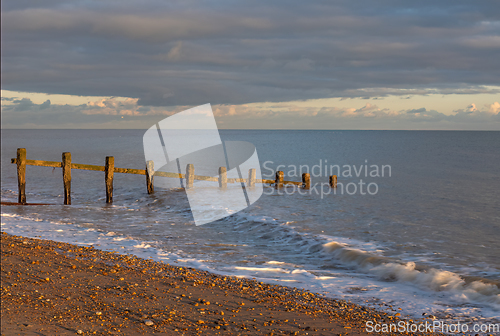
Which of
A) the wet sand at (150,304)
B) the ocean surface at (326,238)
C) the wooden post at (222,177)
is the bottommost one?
the ocean surface at (326,238)

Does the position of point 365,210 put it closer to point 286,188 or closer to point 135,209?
point 286,188

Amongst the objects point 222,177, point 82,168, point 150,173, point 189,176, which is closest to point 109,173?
point 82,168

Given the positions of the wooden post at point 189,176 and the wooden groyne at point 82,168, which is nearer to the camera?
the wooden groyne at point 82,168

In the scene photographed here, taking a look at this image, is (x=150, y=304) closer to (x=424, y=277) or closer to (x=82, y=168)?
(x=424, y=277)

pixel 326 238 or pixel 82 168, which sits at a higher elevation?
pixel 82 168

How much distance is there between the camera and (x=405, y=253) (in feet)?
35.3

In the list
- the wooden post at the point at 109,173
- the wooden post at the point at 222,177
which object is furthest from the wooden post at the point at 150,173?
the wooden post at the point at 222,177

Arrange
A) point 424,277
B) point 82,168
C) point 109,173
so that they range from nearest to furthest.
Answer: point 424,277, point 82,168, point 109,173

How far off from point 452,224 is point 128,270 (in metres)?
12.5

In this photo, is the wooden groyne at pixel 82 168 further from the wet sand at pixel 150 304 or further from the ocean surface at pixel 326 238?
the wet sand at pixel 150 304

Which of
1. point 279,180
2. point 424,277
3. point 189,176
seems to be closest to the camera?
point 424,277

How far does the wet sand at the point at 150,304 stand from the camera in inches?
201

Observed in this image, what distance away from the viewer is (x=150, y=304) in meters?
5.83

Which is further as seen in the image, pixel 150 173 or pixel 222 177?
pixel 222 177
